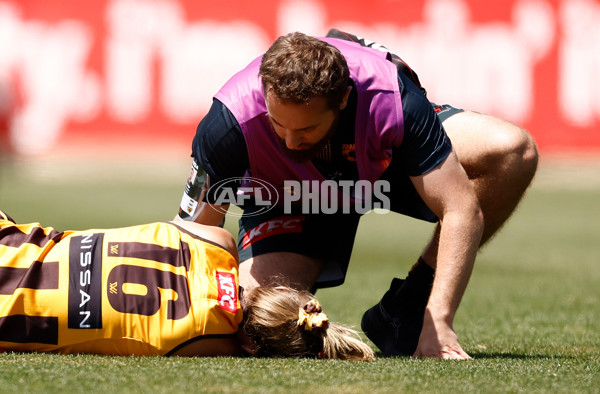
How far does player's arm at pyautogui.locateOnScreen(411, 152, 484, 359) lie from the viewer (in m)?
3.11

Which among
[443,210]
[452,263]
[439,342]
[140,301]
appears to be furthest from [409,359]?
[140,301]

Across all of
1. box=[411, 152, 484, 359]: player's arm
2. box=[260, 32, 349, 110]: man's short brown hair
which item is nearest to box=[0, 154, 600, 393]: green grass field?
box=[411, 152, 484, 359]: player's arm

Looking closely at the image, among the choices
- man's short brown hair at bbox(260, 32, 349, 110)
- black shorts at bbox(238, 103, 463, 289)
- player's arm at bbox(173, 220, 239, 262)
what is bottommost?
black shorts at bbox(238, 103, 463, 289)

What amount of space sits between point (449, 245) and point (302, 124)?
67 centimetres

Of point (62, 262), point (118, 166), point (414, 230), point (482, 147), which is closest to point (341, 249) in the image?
point (482, 147)

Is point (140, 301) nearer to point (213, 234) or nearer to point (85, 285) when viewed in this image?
point (85, 285)

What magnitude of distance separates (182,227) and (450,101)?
414 inches

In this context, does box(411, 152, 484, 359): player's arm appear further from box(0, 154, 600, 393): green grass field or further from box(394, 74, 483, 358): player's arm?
box(0, 154, 600, 393): green grass field

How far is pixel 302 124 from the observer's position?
3041 millimetres

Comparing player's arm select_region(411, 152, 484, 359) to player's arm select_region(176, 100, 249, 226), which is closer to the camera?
player's arm select_region(411, 152, 484, 359)

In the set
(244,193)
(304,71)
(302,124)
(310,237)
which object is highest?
(304,71)

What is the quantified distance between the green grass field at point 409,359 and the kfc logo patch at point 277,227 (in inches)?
21.7

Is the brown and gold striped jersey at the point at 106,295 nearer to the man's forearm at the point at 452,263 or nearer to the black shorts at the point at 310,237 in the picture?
the man's forearm at the point at 452,263

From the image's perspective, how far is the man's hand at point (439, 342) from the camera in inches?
121
